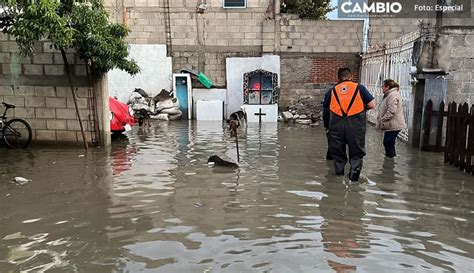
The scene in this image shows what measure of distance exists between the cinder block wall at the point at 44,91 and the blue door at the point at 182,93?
23.7 feet

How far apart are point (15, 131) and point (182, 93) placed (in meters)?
7.96

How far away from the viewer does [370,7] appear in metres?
16.2

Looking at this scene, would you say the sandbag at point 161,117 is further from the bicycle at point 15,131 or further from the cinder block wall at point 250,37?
the bicycle at point 15,131

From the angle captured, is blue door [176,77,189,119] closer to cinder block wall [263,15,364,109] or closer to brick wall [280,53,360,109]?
cinder block wall [263,15,364,109]

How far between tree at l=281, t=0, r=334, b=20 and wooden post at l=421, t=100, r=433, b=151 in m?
12.4

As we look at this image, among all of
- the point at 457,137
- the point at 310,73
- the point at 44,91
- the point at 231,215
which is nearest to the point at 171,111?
the point at 310,73

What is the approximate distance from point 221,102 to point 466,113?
9.88 meters

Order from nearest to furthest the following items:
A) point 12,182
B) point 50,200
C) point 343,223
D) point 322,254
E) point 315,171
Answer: point 322,254
point 343,223
point 50,200
point 12,182
point 315,171

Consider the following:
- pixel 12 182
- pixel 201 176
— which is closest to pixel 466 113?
pixel 201 176

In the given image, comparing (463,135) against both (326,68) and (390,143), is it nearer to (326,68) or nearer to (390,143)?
(390,143)

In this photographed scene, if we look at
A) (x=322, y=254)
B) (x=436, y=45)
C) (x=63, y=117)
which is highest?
(x=436, y=45)

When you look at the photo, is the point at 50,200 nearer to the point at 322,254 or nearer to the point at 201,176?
the point at 201,176

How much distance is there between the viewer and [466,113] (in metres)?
6.96

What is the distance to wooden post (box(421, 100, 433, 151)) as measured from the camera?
28.1 feet
